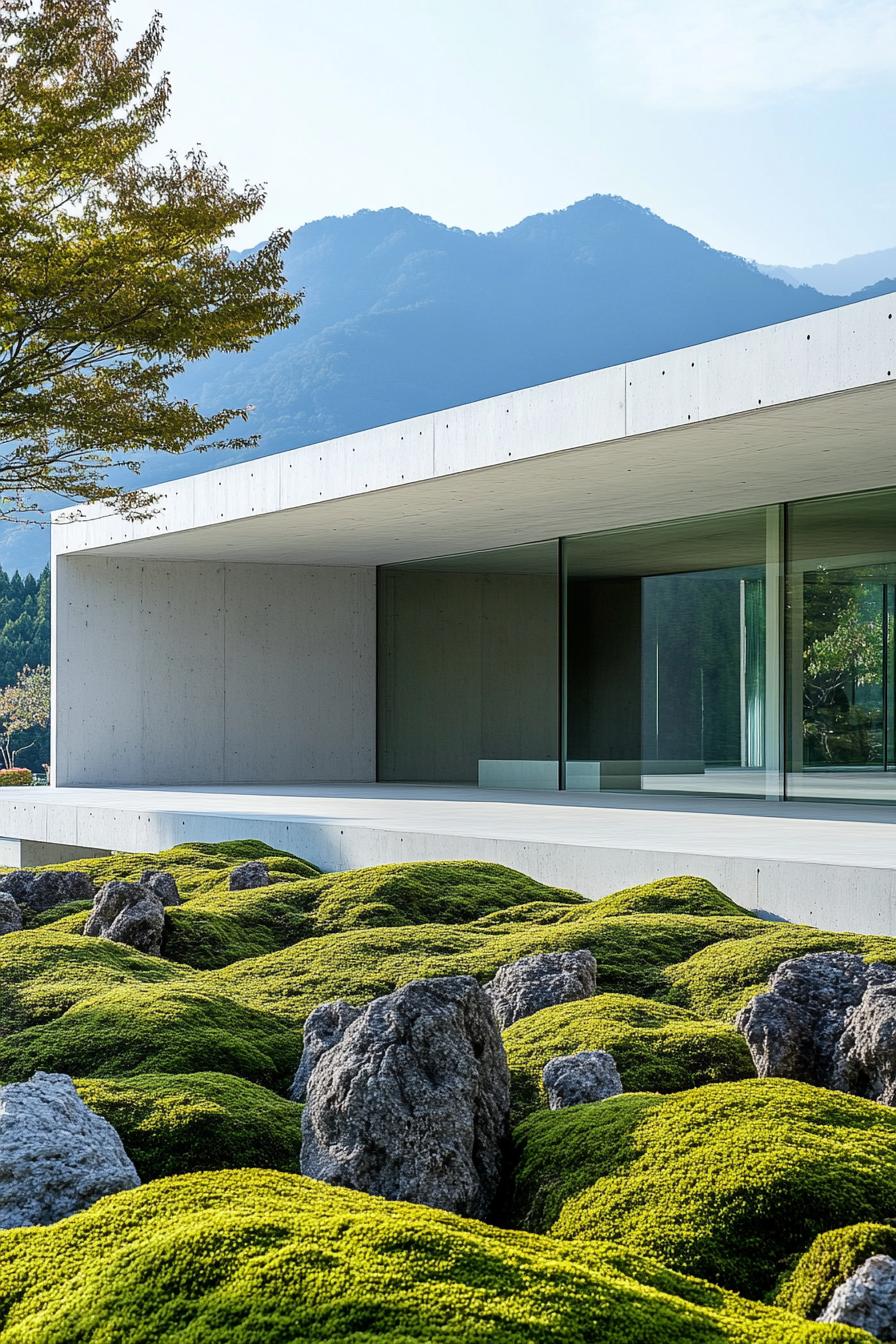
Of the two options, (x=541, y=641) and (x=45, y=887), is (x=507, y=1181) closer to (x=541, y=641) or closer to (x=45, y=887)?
(x=45, y=887)

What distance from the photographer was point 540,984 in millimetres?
5133

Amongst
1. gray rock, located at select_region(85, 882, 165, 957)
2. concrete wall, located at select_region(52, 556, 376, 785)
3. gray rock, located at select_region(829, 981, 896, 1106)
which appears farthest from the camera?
concrete wall, located at select_region(52, 556, 376, 785)

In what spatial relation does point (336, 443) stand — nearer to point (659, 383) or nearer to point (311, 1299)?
point (659, 383)

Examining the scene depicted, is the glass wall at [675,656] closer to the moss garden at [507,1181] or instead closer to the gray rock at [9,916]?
the moss garden at [507,1181]

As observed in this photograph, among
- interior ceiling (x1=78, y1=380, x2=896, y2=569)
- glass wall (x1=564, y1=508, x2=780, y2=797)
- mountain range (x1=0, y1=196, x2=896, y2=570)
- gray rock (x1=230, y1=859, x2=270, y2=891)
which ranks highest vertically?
mountain range (x1=0, y1=196, x2=896, y2=570)

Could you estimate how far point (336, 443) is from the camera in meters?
14.5

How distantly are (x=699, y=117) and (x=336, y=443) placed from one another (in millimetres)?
111135

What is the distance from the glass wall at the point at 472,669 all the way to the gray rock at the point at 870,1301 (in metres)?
15.8

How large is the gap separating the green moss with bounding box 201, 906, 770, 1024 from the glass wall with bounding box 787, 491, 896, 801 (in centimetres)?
809

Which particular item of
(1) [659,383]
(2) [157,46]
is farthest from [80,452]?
(1) [659,383]

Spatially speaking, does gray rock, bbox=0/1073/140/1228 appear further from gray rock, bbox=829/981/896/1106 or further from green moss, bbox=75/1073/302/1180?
gray rock, bbox=829/981/896/1106

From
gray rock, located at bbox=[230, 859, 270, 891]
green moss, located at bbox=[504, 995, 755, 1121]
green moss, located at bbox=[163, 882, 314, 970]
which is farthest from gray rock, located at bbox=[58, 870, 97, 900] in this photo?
green moss, located at bbox=[504, 995, 755, 1121]

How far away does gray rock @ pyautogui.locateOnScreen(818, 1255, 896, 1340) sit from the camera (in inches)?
101

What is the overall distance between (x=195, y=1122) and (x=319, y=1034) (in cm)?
51
